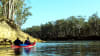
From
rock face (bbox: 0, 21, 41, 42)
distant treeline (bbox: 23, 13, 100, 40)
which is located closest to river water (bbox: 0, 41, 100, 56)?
rock face (bbox: 0, 21, 41, 42)

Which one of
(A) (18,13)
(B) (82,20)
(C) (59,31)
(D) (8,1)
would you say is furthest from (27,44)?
(C) (59,31)

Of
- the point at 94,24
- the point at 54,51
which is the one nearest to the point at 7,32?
the point at 54,51

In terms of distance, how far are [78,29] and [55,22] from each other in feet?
91.8

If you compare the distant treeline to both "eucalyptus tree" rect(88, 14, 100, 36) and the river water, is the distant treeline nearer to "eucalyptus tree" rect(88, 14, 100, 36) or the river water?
"eucalyptus tree" rect(88, 14, 100, 36)

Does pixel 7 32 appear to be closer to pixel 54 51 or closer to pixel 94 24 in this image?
pixel 54 51

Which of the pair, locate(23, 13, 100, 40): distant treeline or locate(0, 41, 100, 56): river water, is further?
locate(23, 13, 100, 40): distant treeline

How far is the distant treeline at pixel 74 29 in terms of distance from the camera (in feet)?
431

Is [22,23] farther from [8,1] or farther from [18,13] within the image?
[8,1]

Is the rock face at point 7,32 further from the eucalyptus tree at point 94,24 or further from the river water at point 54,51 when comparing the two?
the eucalyptus tree at point 94,24

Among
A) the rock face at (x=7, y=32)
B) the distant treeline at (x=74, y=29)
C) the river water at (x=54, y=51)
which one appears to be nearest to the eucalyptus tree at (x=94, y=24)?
the distant treeline at (x=74, y=29)

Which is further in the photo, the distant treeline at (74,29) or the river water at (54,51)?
the distant treeline at (74,29)

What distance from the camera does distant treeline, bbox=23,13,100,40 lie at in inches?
5167

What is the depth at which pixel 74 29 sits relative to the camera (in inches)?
5541

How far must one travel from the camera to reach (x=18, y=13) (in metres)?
88.8
